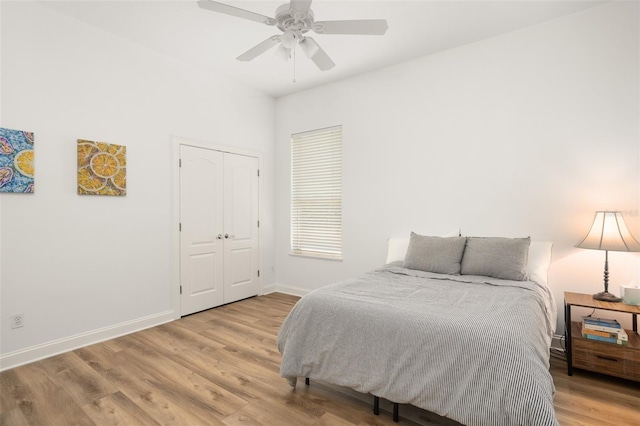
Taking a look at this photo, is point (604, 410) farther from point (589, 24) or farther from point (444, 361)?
point (589, 24)

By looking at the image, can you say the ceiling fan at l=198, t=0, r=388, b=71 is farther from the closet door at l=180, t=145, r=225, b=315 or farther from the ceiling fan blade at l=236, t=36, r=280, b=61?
the closet door at l=180, t=145, r=225, b=315

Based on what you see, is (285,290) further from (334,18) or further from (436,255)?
(334,18)

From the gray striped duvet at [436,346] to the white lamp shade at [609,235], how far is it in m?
0.60

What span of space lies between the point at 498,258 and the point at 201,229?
3.25 meters

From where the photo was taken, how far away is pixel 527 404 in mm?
1406

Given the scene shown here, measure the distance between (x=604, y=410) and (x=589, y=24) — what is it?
307 cm

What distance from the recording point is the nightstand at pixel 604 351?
228cm

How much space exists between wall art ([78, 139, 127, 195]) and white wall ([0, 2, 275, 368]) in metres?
0.07

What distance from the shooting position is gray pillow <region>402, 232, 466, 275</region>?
2.92m

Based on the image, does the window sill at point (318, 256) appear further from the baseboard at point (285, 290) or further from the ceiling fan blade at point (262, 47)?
the ceiling fan blade at point (262, 47)

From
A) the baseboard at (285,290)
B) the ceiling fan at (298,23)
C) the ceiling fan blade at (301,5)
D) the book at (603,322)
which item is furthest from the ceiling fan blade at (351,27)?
the baseboard at (285,290)

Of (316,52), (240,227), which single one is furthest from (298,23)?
(240,227)

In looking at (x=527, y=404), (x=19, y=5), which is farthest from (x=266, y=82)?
(x=527, y=404)

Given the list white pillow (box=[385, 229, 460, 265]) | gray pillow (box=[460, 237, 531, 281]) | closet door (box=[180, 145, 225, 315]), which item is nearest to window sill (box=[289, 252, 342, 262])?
white pillow (box=[385, 229, 460, 265])
